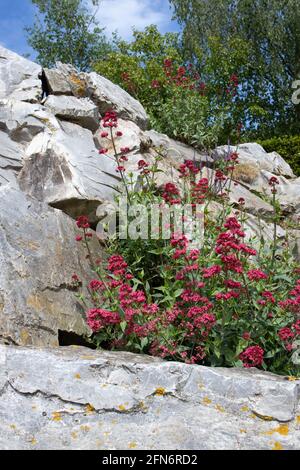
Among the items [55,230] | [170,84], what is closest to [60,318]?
[55,230]

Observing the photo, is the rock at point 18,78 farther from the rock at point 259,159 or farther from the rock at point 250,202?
the rock at point 259,159

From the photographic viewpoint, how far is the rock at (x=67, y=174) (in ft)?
20.7

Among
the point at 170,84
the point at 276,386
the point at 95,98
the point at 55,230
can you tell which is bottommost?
the point at 276,386

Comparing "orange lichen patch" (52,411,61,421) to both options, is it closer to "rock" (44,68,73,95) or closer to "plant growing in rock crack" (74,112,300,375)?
"plant growing in rock crack" (74,112,300,375)

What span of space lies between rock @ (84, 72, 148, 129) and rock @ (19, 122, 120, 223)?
1.90 meters

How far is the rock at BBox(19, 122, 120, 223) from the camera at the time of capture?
6301 millimetres

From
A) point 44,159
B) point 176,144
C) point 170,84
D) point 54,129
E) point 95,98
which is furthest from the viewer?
point 170,84

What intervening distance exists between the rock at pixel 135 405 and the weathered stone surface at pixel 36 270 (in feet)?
3.70

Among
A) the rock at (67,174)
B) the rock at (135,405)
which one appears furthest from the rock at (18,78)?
the rock at (135,405)

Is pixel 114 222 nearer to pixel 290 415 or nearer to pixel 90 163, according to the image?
pixel 90 163

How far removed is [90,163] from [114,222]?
4.10 ft
